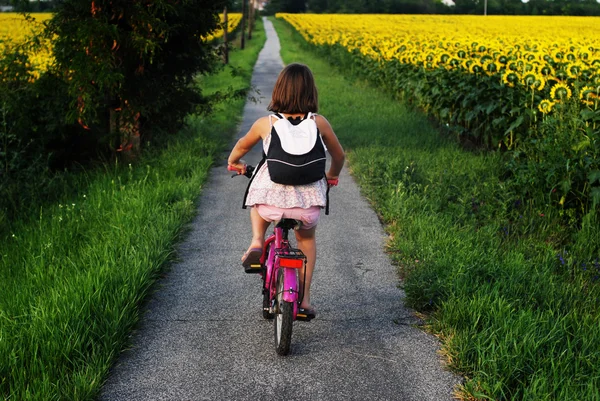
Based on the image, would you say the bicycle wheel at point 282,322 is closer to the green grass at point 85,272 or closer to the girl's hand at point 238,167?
the girl's hand at point 238,167

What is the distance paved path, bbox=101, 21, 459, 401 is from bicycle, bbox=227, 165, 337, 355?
180 millimetres

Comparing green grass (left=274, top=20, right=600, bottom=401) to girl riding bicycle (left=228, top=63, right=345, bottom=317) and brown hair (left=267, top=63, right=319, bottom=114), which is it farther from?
brown hair (left=267, top=63, right=319, bottom=114)

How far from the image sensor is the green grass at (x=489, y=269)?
367 cm

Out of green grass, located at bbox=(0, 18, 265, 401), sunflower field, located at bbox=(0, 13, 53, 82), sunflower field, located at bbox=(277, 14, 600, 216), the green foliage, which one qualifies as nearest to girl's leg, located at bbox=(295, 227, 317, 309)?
green grass, located at bbox=(0, 18, 265, 401)

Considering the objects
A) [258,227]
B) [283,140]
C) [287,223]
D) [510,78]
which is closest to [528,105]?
[510,78]

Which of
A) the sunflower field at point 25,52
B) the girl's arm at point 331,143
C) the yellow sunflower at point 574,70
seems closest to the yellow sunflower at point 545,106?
the yellow sunflower at point 574,70

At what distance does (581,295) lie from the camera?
5.06m

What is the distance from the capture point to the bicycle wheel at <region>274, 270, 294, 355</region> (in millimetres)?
3852

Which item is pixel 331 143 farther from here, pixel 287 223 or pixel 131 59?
pixel 131 59

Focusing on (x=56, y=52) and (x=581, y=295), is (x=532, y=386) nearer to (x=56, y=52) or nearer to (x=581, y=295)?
(x=581, y=295)

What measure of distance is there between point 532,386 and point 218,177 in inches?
250

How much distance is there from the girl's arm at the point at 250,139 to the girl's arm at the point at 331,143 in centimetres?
29

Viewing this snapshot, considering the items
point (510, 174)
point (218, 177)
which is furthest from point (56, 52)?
point (510, 174)

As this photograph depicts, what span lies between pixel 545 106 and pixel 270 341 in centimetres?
532
